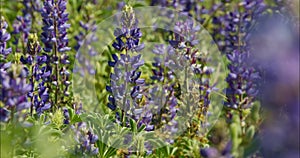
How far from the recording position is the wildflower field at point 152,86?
189cm

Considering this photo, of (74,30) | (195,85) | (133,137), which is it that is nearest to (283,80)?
(133,137)

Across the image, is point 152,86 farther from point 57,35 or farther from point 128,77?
point 128,77

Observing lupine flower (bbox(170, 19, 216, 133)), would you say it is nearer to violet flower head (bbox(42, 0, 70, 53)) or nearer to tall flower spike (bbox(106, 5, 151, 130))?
tall flower spike (bbox(106, 5, 151, 130))

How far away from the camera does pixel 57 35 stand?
4.46m

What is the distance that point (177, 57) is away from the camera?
4.40m

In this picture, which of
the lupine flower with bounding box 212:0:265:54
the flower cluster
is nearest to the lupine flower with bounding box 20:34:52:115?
the flower cluster

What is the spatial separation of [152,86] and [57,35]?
0.85 metres

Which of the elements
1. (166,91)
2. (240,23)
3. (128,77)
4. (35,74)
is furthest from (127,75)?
(240,23)

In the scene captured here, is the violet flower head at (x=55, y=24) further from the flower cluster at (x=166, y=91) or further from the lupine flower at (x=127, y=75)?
the flower cluster at (x=166, y=91)

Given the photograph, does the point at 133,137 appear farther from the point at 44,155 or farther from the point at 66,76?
the point at 66,76

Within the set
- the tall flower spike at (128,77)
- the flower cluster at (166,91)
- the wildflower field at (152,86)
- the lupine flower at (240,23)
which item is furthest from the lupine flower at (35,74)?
the lupine flower at (240,23)

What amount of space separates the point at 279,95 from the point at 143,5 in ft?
19.0

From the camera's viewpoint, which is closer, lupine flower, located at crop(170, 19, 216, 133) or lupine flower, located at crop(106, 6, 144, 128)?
lupine flower, located at crop(106, 6, 144, 128)

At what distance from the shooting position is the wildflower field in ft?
6.21
